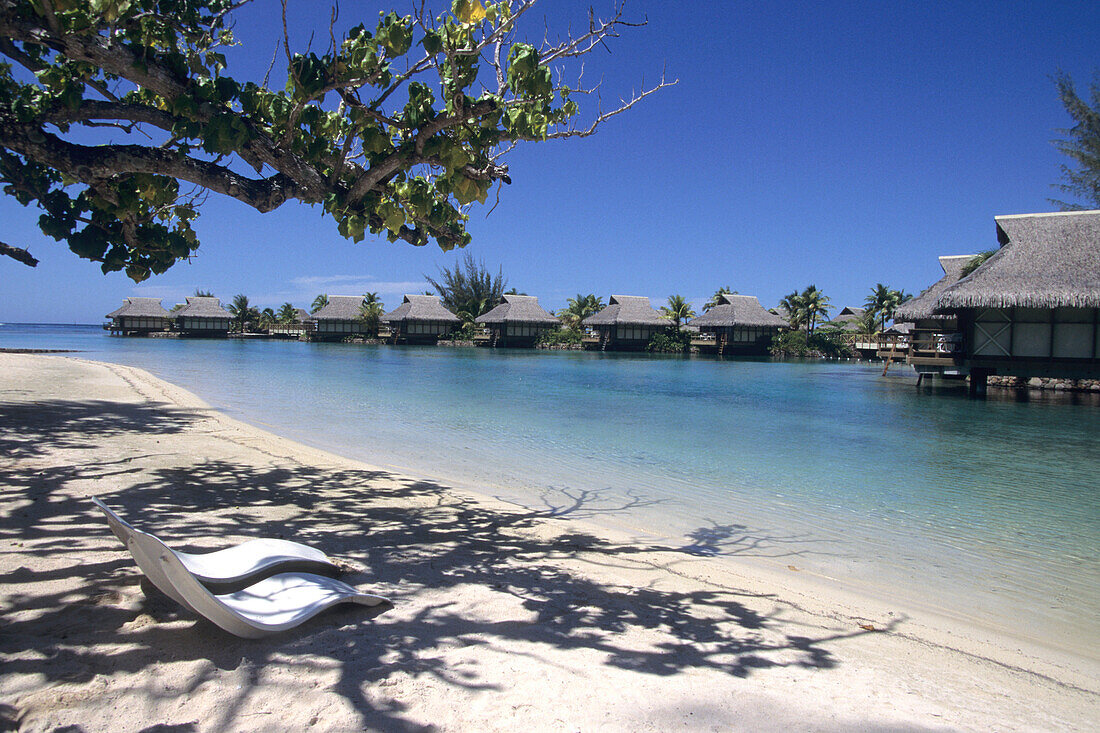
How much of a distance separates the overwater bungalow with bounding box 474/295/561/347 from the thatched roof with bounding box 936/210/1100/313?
3478 centimetres

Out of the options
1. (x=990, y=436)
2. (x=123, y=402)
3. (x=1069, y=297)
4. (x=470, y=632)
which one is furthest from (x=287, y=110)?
(x=1069, y=297)

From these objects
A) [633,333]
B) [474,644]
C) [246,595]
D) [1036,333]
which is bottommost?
[474,644]

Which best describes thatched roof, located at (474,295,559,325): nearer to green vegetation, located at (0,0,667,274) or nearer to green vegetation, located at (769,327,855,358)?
green vegetation, located at (769,327,855,358)

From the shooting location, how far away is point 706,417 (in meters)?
13.1

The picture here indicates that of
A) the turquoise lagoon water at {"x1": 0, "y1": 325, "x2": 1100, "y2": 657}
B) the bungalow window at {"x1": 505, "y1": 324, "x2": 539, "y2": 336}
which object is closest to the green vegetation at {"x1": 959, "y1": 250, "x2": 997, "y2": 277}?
the turquoise lagoon water at {"x1": 0, "y1": 325, "x2": 1100, "y2": 657}

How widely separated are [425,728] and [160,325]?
210 feet

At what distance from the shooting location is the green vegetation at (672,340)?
47.2m

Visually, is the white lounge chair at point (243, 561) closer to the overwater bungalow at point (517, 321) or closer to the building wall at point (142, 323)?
the overwater bungalow at point (517, 321)

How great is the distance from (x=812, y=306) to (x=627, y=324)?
14.8 meters

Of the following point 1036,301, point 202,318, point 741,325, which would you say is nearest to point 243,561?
point 1036,301

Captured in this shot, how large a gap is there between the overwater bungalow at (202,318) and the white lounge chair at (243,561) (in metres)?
58.3

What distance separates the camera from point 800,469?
805 cm

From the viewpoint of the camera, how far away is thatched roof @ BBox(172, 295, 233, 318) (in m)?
52.8

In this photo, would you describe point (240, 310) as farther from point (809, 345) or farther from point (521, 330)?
point (809, 345)
